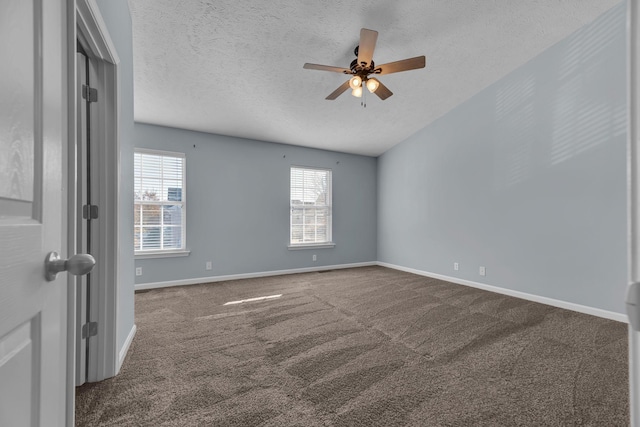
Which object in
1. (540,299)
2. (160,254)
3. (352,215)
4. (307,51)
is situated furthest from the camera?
(352,215)

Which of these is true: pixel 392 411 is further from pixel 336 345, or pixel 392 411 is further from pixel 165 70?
pixel 165 70

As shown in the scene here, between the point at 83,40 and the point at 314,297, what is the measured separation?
311 cm

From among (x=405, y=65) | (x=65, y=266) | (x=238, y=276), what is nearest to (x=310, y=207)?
(x=238, y=276)

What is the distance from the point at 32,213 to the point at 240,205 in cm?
407

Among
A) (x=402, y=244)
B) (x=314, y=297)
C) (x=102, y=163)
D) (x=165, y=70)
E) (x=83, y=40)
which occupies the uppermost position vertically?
(x=165, y=70)

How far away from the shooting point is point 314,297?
3523 millimetres

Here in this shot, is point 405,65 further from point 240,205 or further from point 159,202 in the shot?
point 159,202

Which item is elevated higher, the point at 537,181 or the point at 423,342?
the point at 537,181

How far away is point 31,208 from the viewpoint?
0.55m

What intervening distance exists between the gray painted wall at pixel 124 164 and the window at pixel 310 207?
9.97 feet

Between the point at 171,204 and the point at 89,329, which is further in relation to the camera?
the point at 171,204

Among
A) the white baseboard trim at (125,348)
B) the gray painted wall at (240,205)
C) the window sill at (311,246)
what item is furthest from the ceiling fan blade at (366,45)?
the window sill at (311,246)

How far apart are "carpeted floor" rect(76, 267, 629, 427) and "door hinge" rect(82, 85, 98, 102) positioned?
5.75 feet

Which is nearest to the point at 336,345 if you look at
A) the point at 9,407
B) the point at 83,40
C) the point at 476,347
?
the point at 476,347
